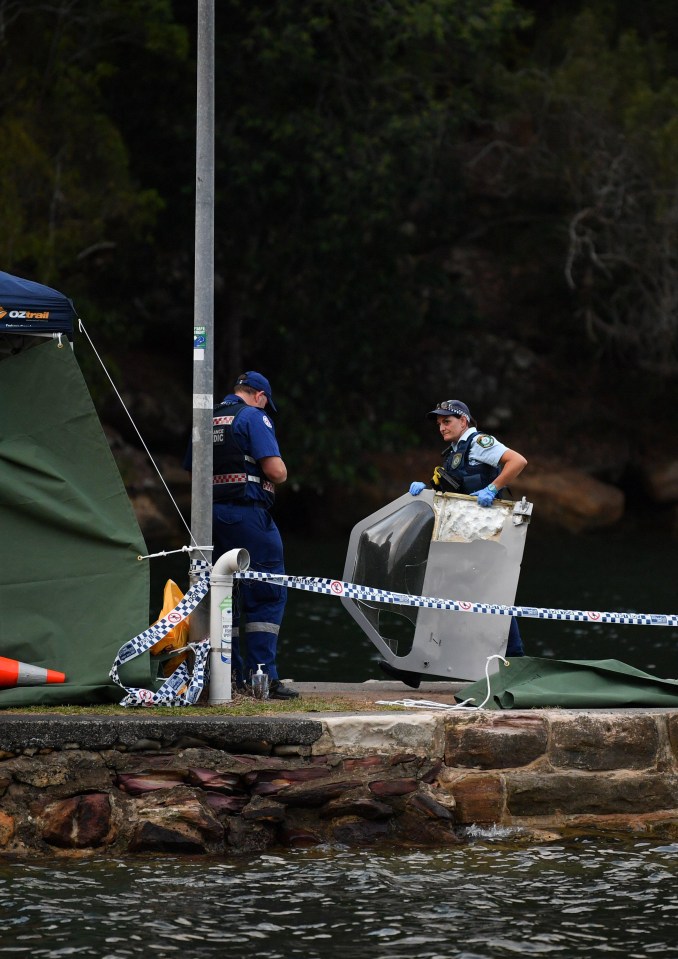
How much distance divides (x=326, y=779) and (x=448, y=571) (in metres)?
1.96

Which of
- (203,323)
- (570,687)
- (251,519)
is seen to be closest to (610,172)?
(251,519)

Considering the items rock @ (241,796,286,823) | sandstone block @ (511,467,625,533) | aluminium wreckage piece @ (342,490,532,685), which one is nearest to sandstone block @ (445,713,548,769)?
rock @ (241,796,286,823)

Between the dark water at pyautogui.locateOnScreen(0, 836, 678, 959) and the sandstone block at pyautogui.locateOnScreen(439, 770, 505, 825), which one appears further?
the sandstone block at pyautogui.locateOnScreen(439, 770, 505, 825)

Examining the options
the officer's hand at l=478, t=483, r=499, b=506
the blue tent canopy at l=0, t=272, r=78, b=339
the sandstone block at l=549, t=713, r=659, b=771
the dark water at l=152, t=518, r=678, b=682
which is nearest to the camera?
the sandstone block at l=549, t=713, r=659, b=771

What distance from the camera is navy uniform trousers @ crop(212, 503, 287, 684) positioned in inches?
348

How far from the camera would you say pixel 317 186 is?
96.1ft

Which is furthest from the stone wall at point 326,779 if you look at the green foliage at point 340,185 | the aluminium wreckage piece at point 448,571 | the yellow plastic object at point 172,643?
the green foliage at point 340,185

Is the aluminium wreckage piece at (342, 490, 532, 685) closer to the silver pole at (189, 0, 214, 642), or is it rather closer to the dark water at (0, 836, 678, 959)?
the silver pole at (189, 0, 214, 642)

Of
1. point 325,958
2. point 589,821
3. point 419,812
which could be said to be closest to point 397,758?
point 419,812

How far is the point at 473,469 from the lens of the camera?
9586 millimetres

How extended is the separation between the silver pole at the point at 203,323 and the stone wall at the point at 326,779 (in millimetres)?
1099

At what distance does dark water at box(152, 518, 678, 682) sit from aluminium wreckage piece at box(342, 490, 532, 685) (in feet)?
15.9

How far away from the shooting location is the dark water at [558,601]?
15781 millimetres

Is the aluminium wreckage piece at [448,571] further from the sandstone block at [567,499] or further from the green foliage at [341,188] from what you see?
the sandstone block at [567,499]
